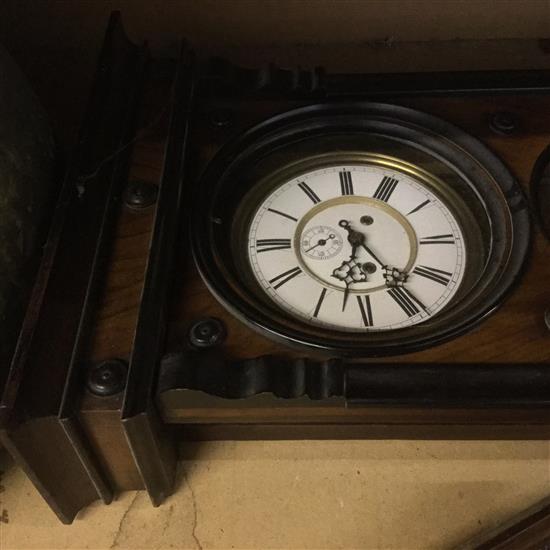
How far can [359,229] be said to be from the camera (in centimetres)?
121

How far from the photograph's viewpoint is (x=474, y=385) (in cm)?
96

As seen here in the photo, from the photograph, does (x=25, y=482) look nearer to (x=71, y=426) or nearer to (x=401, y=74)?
(x=71, y=426)

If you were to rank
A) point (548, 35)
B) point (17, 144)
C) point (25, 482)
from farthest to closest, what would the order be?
point (548, 35), point (25, 482), point (17, 144)

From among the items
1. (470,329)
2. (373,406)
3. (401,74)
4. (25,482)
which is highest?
(401,74)

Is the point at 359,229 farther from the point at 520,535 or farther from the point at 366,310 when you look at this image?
the point at 520,535

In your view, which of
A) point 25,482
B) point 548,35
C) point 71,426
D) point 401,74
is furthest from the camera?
point 548,35

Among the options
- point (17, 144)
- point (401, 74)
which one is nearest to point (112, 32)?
point (17, 144)

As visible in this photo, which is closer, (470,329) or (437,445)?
(470,329)

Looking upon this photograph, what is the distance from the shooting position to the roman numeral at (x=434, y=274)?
1136 mm

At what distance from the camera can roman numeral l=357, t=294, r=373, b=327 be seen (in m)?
1.09

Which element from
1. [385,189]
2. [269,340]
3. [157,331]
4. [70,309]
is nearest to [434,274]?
[385,189]

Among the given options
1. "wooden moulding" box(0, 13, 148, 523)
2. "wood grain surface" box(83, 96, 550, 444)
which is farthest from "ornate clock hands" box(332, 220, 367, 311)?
"wooden moulding" box(0, 13, 148, 523)

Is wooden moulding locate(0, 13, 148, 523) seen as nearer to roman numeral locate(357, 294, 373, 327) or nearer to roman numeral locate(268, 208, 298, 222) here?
roman numeral locate(268, 208, 298, 222)

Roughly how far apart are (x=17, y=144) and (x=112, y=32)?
320 millimetres
